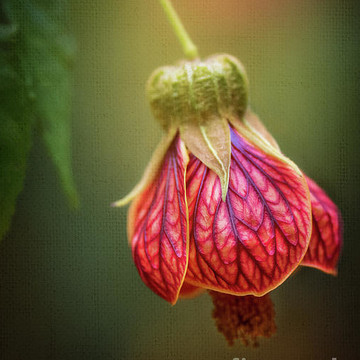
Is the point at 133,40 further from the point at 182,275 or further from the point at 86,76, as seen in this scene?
the point at 182,275

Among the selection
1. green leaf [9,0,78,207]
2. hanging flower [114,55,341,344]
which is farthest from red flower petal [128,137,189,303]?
green leaf [9,0,78,207]

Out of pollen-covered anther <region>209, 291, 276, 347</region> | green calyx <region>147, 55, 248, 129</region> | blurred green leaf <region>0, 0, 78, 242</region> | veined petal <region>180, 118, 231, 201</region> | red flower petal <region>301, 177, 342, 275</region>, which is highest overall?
blurred green leaf <region>0, 0, 78, 242</region>

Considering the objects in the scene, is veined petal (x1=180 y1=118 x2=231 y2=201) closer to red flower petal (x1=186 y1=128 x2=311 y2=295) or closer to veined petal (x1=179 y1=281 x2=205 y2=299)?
red flower petal (x1=186 y1=128 x2=311 y2=295)

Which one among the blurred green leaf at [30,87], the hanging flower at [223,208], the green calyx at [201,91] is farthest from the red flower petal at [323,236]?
the blurred green leaf at [30,87]

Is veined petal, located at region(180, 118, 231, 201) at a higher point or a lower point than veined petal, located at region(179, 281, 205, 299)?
higher

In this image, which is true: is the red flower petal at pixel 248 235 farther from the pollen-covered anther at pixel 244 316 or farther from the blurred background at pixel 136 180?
the blurred background at pixel 136 180

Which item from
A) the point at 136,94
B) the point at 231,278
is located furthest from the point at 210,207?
the point at 136,94
